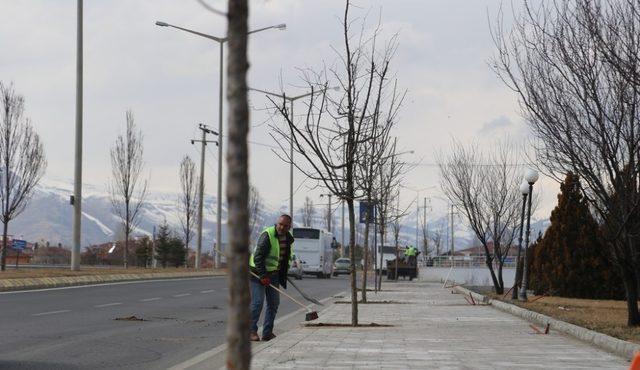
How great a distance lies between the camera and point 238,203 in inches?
165

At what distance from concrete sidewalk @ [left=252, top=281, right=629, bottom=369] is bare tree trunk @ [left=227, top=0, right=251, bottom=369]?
223 inches

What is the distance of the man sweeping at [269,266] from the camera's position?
Result: 13195mm

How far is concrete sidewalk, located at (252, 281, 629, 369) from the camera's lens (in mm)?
10148

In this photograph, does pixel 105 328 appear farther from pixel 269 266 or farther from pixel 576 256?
pixel 576 256

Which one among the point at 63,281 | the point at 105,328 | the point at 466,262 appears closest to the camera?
the point at 105,328

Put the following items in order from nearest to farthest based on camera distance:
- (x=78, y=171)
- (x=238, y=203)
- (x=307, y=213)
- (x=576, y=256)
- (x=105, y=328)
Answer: (x=238, y=203) → (x=105, y=328) → (x=576, y=256) → (x=78, y=171) → (x=307, y=213)

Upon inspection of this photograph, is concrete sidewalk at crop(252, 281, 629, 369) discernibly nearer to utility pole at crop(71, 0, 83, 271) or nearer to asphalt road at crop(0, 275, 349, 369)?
asphalt road at crop(0, 275, 349, 369)

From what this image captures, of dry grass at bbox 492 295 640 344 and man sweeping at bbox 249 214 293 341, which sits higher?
man sweeping at bbox 249 214 293 341

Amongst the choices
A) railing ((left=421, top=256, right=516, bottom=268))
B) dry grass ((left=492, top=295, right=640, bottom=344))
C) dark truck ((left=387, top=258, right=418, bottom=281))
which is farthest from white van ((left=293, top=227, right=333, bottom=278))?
dry grass ((left=492, top=295, right=640, bottom=344))

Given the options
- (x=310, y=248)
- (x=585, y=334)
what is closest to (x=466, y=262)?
(x=310, y=248)

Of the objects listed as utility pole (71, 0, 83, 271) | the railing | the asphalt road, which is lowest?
the asphalt road

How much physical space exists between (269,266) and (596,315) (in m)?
8.37

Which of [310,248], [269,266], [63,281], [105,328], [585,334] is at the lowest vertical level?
[105,328]

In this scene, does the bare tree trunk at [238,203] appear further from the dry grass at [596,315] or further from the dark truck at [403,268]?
the dark truck at [403,268]
